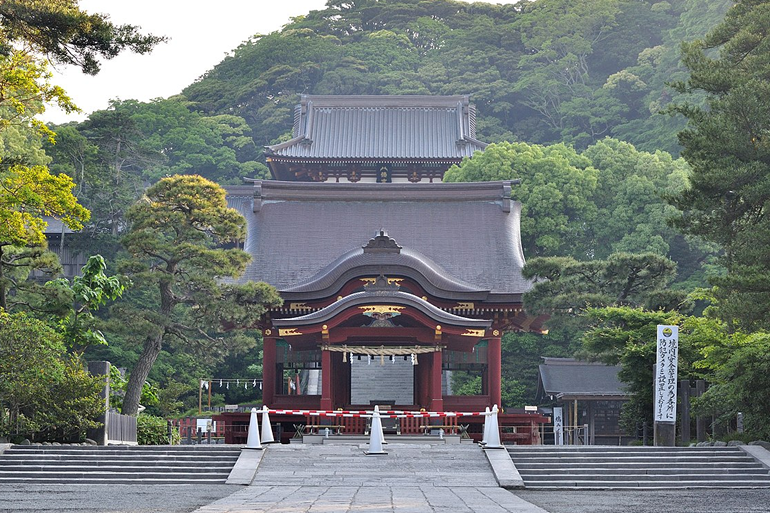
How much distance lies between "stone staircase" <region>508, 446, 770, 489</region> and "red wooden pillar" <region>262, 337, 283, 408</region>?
1123cm

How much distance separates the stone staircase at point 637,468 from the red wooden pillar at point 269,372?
36.8 ft

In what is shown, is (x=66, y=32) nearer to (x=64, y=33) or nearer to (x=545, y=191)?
(x=64, y=33)

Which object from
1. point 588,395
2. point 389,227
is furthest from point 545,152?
point 588,395

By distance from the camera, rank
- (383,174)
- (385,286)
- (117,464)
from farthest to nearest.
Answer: (383,174), (385,286), (117,464)

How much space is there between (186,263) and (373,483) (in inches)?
483

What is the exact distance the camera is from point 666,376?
68.8ft

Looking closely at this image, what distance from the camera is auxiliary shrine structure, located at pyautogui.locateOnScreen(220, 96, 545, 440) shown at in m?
27.2

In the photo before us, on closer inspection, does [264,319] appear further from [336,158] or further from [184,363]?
[336,158]

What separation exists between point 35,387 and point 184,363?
20836 millimetres

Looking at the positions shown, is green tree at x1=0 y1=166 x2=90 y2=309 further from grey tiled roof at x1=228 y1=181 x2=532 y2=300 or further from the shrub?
grey tiled roof at x1=228 y1=181 x2=532 y2=300

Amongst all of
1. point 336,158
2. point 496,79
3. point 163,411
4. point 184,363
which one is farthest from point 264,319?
point 496,79

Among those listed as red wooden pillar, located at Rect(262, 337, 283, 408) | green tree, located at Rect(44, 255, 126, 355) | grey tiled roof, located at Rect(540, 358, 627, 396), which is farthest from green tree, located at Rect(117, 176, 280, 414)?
grey tiled roof, located at Rect(540, 358, 627, 396)

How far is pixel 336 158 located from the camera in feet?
164

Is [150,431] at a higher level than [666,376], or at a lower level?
lower
